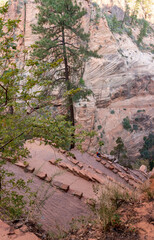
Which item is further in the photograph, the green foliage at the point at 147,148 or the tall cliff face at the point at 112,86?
the tall cliff face at the point at 112,86

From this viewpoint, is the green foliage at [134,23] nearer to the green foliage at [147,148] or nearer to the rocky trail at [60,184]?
the green foliage at [147,148]

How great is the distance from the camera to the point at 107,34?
34.2 m

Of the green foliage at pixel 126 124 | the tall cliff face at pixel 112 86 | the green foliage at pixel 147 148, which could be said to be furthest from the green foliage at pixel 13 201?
the green foliage at pixel 126 124

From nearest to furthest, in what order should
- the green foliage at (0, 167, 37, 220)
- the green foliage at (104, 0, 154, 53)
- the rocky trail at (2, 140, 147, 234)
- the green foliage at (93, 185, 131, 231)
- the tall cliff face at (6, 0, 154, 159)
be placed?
the green foliage at (93, 185, 131, 231), the green foliage at (0, 167, 37, 220), the rocky trail at (2, 140, 147, 234), the tall cliff face at (6, 0, 154, 159), the green foliage at (104, 0, 154, 53)

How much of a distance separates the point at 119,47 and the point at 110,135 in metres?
17.8

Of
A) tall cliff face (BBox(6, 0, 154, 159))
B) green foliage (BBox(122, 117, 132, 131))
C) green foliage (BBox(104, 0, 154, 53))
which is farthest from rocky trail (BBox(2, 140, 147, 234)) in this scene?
green foliage (BBox(104, 0, 154, 53))

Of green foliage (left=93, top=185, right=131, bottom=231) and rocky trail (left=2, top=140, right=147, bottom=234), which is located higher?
green foliage (left=93, top=185, right=131, bottom=231)

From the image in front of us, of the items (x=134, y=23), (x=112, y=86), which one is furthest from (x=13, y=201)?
(x=134, y=23)

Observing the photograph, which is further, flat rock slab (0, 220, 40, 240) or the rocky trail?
the rocky trail

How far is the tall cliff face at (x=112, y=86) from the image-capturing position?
2922 cm

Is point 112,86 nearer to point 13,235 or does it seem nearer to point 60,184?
point 60,184

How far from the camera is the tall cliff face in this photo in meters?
29.2

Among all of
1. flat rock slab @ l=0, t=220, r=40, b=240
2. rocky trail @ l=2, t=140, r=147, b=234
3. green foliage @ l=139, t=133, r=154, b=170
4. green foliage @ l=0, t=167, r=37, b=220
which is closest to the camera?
flat rock slab @ l=0, t=220, r=40, b=240

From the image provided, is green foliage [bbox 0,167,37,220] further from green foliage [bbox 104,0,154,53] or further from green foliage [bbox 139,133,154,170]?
green foliage [bbox 104,0,154,53]
